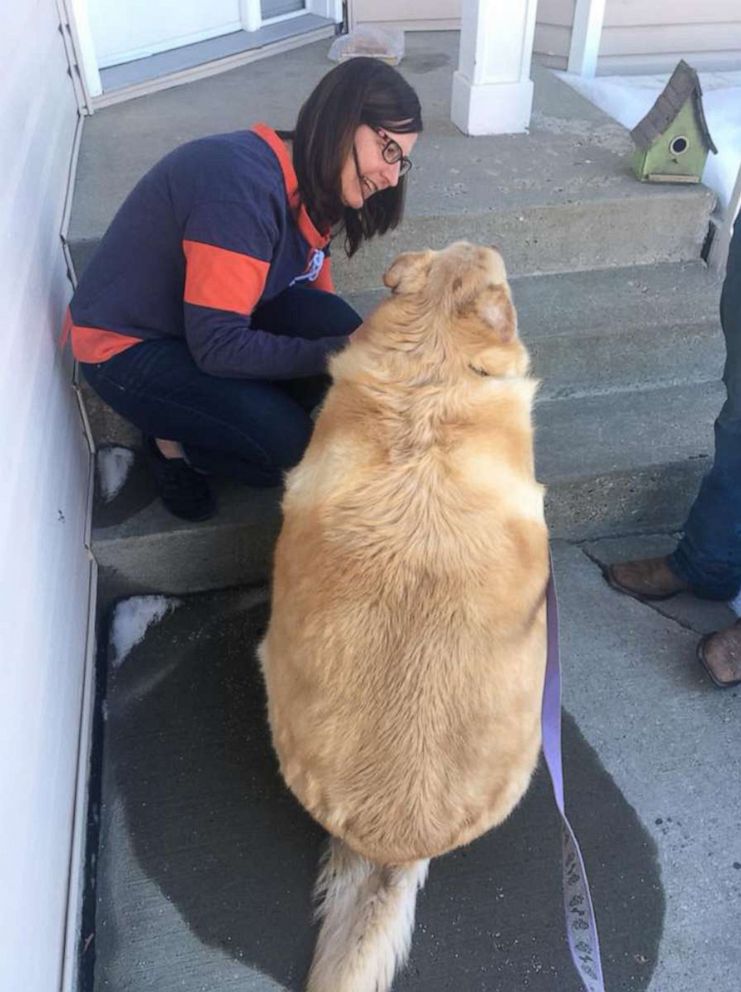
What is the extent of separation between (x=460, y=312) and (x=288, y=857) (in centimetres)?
151

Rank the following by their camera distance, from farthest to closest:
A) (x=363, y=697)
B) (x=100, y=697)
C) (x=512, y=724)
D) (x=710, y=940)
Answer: (x=100, y=697) < (x=710, y=940) < (x=512, y=724) < (x=363, y=697)

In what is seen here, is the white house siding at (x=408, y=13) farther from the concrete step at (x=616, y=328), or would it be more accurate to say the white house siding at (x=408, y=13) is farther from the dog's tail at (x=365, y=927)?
the dog's tail at (x=365, y=927)

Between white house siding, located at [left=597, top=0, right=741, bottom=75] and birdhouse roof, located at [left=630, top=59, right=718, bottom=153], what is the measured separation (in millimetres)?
2264

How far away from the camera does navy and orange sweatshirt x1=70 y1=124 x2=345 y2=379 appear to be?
82.3 inches

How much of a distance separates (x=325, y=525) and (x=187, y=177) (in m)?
1.06

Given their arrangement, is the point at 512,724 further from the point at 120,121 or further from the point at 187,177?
the point at 120,121

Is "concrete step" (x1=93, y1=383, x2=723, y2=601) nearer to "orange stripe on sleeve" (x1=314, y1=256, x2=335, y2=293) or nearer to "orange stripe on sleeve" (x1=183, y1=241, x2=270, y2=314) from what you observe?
"orange stripe on sleeve" (x1=314, y1=256, x2=335, y2=293)

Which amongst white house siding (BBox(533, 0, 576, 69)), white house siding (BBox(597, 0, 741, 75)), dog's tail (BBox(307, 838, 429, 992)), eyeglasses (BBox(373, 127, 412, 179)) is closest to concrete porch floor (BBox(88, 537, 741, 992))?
dog's tail (BBox(307, 838, 429, 992))

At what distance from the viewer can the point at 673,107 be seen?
134 inches

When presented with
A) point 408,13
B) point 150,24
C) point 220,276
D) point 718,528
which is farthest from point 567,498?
point 408,13

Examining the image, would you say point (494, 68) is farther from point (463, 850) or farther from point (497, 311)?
point (463, 850)

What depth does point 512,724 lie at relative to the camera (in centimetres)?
181

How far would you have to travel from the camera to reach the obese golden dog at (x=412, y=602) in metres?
1.69

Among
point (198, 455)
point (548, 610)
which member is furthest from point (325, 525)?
point (198, 455)
